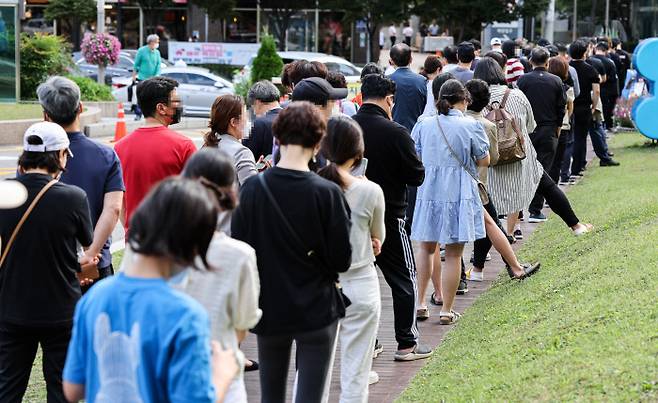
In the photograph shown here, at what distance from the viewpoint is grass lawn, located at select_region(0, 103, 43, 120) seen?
909 inches

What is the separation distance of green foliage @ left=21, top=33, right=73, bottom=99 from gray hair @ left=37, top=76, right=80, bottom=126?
21858 mm

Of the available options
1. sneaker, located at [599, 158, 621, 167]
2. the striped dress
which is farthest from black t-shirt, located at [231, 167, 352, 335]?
sneaker, located at [599, 158, 621, 167]

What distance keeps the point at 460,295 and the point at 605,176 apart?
727 centimetres

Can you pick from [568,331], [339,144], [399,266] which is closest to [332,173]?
[339,144]

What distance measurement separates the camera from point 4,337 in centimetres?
557

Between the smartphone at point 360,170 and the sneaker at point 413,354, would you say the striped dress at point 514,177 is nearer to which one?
the sneaker at point 413,354

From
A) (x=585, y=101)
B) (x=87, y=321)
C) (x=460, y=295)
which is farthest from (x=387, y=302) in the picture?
(x=585, y=101)

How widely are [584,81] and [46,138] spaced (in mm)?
12000

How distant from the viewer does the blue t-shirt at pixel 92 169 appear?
6277 millimetres

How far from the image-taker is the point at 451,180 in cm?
884

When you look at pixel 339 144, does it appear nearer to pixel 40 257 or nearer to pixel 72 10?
pixel 40 257

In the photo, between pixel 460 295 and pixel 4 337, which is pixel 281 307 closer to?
pixel 4 337

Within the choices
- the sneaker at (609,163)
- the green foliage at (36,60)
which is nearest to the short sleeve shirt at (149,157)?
the sneaker at (609,163)

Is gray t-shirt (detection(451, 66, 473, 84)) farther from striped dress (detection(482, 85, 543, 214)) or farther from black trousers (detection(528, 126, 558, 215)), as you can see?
striped dress (detection(482, 85, 543, 214))
